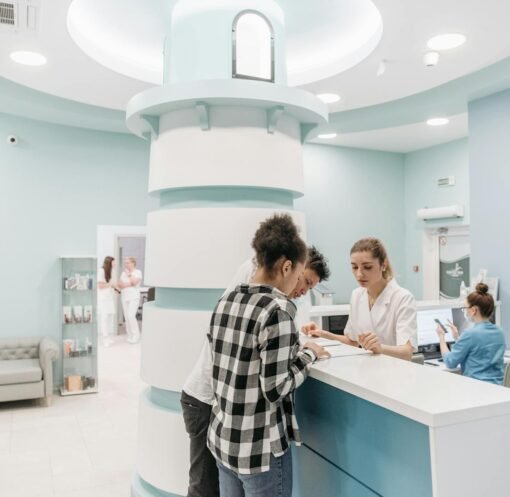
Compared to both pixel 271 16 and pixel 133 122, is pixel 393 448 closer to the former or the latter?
pixel 133 122

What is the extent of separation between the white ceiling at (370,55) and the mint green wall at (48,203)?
1.03 metres

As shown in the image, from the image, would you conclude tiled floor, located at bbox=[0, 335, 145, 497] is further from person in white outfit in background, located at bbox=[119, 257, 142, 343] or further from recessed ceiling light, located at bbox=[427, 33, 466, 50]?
recessed ceiling light, located at bbox=[427, 33, 466, 50]

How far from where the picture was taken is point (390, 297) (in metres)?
2.51

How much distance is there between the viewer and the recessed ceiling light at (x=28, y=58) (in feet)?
12.2

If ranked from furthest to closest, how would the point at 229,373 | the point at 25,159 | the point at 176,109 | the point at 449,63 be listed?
1. the point at 25,159
2. the point at 449,63
3. the point at 176,109
4. the point at 229,373

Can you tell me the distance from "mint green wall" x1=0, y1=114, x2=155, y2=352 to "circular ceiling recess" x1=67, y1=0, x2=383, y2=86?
1884 mm

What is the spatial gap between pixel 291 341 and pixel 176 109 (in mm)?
1690

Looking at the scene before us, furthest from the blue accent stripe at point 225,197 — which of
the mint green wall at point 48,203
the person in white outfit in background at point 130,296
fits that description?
the person in white outfit in background at point 130,296

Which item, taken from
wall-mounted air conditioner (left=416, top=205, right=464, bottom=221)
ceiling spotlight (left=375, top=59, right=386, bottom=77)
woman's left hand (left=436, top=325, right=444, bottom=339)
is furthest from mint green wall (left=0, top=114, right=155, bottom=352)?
wall-mounted air conditioner (left=416, top=205, right=464, bottom=221)

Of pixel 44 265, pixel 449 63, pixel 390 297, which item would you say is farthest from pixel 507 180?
pixel 44 265

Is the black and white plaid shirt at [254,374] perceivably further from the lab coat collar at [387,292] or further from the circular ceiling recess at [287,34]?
the circular ceiling recess at [287,34]

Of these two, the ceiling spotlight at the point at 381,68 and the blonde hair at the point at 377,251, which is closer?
the blonde hair at the point at 377,251

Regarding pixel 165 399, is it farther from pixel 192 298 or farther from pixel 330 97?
pixel 330 97

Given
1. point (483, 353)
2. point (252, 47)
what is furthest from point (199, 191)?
point (483, 353)
